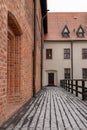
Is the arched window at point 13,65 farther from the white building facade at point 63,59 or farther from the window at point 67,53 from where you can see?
the window at point 67,53

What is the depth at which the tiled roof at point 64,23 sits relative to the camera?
35.1m

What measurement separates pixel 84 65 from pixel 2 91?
99.2ft

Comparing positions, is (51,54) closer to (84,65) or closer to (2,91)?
(84,65)

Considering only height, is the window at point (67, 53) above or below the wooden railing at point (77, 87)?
above

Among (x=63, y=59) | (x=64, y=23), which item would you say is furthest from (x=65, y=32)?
(x=63, y=59)

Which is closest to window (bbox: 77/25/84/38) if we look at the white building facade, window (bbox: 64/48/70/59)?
the white building facade

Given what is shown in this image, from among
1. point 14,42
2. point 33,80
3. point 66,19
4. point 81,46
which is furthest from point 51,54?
point 14,42

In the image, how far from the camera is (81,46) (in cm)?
3441

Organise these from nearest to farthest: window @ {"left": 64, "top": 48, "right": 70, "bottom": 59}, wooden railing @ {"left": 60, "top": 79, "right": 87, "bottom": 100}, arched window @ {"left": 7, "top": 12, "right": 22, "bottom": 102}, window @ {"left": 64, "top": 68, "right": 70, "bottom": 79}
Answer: arched window @ {"left": 7, "top": 12, "right": 22, "bottom": 102}
wooden railing @ {"left": 60, "top": 79, "right": 87, "bottom": 100}
window @ {"left": 64, "top": 68, "right": 70, "bottom": 79}
window @ {"left": 64, "top": 48, "right": 70, "bottom": 59}

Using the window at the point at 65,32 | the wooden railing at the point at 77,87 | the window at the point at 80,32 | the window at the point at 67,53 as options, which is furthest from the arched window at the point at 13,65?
the window at the point at 80,32

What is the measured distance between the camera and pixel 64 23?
3759 cm

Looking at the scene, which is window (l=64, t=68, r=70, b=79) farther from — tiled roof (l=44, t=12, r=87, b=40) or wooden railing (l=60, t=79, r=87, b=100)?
wooden railing (l=60, t=79, r=87, b=100)

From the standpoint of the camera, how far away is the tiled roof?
115 ft

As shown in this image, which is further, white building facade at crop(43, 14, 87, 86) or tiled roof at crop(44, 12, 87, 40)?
tiled roof at crop(44, 12, 87, 40)
